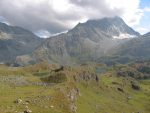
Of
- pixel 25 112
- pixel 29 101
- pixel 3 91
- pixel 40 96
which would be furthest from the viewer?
pixel 3 91

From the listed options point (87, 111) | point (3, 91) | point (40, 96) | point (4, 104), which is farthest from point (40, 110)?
point (87, 111)

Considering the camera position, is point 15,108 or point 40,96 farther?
point 40,96

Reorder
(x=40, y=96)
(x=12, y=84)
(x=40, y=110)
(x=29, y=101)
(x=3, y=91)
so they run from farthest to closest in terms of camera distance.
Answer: (x=12, y=84) < (x=3, y=91) < (x=40, y=96) < (x=29, y=101) < (x=40, y=110)

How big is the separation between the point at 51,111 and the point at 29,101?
9.33 m

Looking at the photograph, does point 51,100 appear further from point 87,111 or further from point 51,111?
point 87,111

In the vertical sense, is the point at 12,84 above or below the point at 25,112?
above

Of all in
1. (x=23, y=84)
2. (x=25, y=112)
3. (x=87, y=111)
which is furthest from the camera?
(x=87, y=111)

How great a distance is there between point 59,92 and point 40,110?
40836 mm

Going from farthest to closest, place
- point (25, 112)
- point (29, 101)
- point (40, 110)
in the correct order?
point (29, 101) < point (40, 110) < point (25, 112)

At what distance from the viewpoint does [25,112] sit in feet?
301

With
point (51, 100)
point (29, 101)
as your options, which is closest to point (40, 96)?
point (51, 100)

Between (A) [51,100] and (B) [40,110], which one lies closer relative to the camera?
(B) [40,110]

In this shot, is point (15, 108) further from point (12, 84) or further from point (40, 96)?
point (12, 84)

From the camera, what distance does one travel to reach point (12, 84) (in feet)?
546
